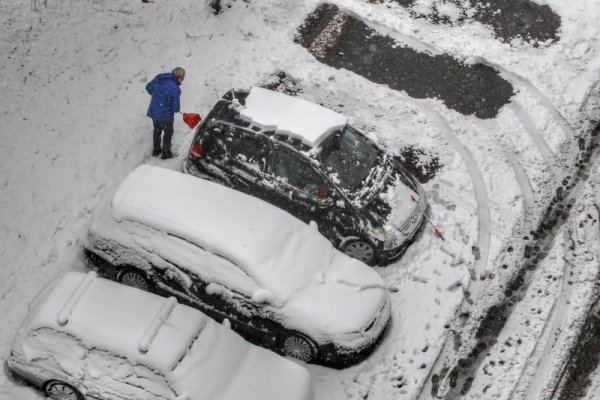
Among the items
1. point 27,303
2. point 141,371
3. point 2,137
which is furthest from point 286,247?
point 2,137

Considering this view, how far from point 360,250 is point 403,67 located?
496cm

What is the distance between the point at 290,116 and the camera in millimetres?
10227

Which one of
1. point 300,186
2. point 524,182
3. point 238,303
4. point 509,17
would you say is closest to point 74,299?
point 238,303

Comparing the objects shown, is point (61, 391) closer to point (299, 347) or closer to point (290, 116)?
point (299, 347)

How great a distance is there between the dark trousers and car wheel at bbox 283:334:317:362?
4391 mm

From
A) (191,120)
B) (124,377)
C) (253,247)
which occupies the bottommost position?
(124,377)

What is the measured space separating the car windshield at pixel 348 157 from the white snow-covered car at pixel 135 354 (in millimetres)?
3112

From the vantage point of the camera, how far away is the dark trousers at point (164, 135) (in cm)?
1091

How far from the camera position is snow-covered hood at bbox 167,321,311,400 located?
295 inches

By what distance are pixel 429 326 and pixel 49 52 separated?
899 cm

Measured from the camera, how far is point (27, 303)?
923cm

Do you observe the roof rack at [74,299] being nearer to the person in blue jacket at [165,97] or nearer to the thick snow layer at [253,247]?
the thick snow layer at [253,247]

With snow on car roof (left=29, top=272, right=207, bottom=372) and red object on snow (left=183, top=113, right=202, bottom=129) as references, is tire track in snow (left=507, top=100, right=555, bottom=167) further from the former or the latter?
snow on car roof (left=29, top=272, right=207, bottom=372)

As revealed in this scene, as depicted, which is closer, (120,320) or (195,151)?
(120,320)
